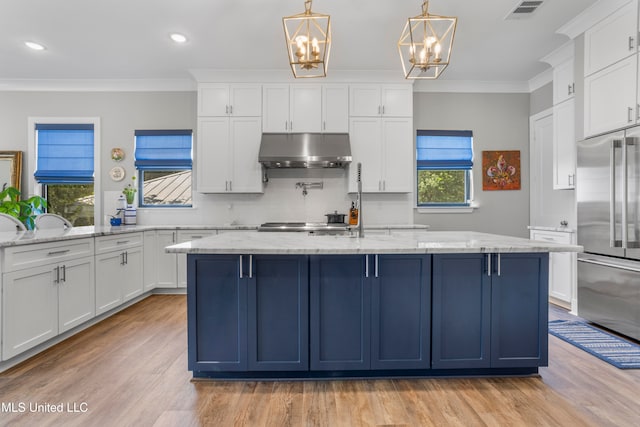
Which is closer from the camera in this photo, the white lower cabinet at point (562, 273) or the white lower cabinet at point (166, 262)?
the white lower cabinet at point (562, 273)

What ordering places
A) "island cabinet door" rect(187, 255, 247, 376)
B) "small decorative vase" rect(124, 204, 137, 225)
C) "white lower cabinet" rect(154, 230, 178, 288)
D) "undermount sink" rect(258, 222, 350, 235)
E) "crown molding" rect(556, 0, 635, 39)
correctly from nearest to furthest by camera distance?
"island cabinet door" rect(187, 255, 247, 376) → "crown molding" rect(556, 0, 635, 39) → "undermount sink" rect(258, 222, 350, 235) → "white lower cabinet" rect(154, 230, 178, 288) → "small decorative vase" rect(124, 204, 137, 225)

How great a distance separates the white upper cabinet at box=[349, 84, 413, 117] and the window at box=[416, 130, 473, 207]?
2.01 feet

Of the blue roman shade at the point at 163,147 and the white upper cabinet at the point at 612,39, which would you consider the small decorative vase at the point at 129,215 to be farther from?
the white upper cabinet at the point at 612,39

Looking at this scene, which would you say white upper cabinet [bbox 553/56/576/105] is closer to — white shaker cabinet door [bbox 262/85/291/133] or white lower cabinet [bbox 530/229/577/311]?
white lower cabinet [bbox 530/229/577/311]

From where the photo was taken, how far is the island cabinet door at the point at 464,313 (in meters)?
2.30

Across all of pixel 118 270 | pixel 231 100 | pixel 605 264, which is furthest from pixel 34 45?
pixel 605 264

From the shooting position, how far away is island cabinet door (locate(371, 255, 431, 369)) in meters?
2.30

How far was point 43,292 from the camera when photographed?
2715mm

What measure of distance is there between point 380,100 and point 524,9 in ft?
6.25

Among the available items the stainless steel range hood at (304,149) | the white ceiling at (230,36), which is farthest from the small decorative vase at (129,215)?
the stainless steel range hood at (304,149)

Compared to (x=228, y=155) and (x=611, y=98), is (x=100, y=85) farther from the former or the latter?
(x=611, y=98)

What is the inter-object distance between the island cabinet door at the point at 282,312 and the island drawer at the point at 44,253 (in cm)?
177

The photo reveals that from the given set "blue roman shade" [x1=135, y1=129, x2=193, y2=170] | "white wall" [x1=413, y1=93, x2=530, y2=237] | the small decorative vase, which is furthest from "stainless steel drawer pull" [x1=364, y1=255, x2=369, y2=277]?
the small decorative vase

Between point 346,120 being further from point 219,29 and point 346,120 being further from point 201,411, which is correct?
point 201,411
